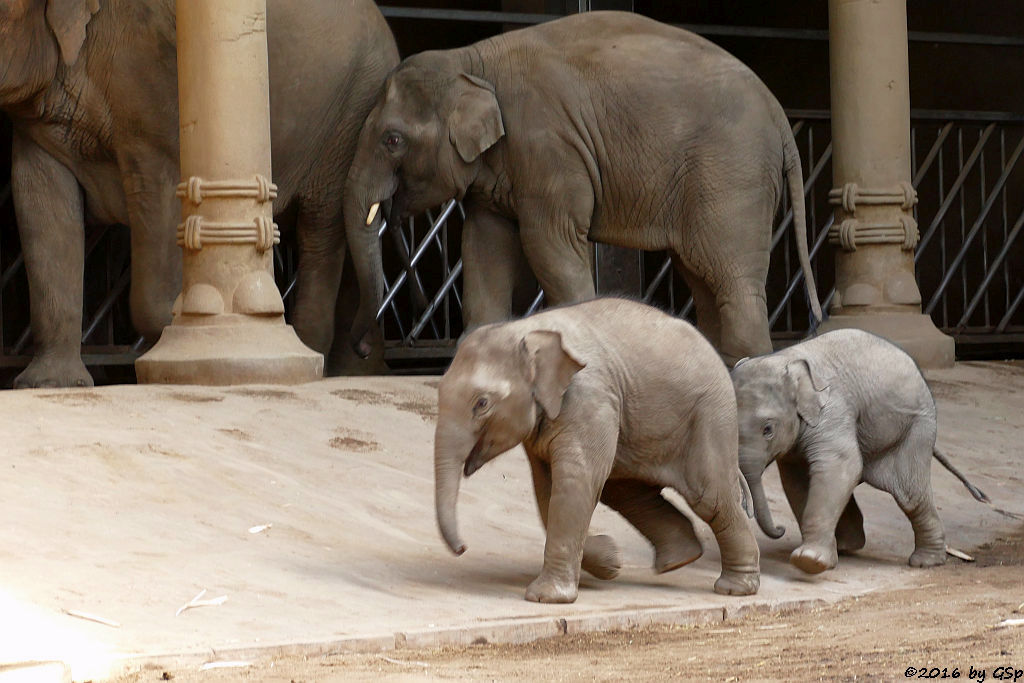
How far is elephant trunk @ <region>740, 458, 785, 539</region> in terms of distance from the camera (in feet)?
15.1

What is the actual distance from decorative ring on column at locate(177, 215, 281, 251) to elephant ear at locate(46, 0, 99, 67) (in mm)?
1118

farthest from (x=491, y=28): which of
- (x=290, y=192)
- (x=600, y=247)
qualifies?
(x=290, y=192)

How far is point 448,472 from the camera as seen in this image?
3.94m

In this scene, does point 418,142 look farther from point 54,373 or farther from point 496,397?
point 496,397

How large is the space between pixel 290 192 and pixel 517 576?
13.1 ft

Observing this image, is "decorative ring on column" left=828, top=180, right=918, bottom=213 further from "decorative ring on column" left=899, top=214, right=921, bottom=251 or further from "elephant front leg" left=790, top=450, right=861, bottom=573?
"elephant front leg" left=790, top=450, right=861, bottom=573

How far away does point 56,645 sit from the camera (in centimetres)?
334

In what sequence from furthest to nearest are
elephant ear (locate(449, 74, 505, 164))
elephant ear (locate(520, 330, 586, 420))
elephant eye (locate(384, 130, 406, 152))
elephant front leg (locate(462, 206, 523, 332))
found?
elephant front leg (locate(462, 206, 523, 332))
elephant eye (locate(384, 130, 406, 152))
elephant ear (locate(449, 74, 505, 164))
elephant ear (locate(520, 330, 586, 420))

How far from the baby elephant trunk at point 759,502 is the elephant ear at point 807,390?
0.74 ft

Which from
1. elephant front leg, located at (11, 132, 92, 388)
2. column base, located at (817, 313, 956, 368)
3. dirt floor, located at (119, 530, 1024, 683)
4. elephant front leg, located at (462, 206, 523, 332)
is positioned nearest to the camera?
dirt floor, located at (119, 530, 1024, 683)

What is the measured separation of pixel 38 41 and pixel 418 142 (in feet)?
Result: 5.97

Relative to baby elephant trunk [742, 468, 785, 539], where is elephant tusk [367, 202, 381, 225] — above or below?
Answer: above

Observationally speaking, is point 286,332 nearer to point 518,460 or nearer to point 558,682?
point 518,460

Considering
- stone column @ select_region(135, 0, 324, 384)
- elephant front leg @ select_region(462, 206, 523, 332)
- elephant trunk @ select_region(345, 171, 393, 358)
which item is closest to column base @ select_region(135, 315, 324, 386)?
stone column @ select_region(135, 0, 324, 384)
